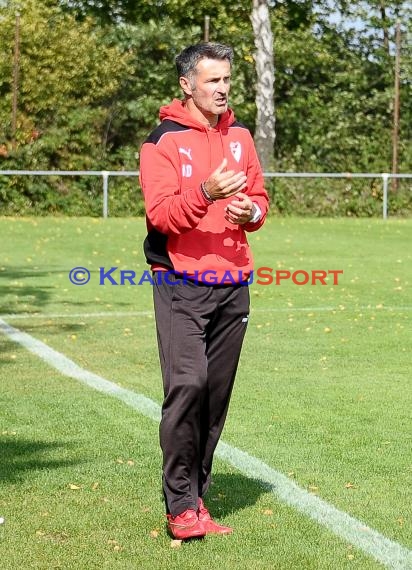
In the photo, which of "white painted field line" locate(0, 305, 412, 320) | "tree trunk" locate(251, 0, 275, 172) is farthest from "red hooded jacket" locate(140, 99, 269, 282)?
"tree trunk" locate(251, 0, 275, 172)

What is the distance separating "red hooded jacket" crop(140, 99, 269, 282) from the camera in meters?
5.40

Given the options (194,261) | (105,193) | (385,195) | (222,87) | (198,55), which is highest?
(198,55)

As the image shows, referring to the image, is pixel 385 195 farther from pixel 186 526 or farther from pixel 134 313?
pixel 186 526

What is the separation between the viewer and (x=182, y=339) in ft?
17.9

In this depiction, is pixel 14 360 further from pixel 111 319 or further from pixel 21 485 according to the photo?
pixel 21 485

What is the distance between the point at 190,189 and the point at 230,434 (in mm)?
2655

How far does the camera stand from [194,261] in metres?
5.44

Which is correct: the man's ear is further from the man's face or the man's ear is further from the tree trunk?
the tree trunk

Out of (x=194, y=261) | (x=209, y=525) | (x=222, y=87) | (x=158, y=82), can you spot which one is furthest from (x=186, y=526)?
(x=158, y=82)

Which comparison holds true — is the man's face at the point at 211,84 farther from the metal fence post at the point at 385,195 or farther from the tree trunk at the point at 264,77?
the tree trunk at the point at 264,77

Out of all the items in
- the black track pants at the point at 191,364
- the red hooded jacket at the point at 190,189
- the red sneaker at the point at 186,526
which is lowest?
the red sneaker at the point at 186,526

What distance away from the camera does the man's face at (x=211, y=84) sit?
540 cm

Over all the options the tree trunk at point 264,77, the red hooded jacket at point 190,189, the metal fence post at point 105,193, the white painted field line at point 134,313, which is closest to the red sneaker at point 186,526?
the red hooded jacket at point 190,189

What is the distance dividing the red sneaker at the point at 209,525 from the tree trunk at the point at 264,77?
33242 mm
